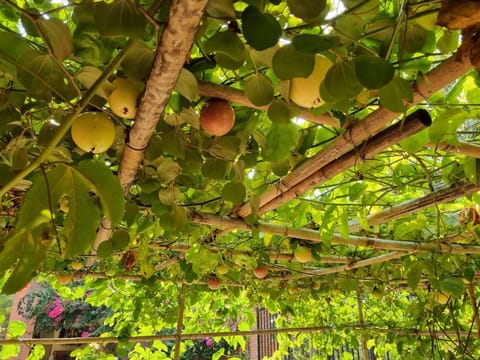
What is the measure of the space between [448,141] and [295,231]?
2.96 ft

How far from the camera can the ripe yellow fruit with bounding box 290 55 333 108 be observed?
1.98 ft

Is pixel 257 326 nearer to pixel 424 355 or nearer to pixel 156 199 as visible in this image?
pixel 424 355

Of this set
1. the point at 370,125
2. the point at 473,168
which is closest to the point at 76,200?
the point at 370,125

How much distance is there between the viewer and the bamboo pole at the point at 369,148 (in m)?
0.68

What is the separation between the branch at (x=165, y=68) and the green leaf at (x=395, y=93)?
11.6 inches

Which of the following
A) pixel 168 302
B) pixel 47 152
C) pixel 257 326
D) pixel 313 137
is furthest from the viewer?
pixel 257 326

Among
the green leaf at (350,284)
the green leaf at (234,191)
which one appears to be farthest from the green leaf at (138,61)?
the green leaf at (350,284)

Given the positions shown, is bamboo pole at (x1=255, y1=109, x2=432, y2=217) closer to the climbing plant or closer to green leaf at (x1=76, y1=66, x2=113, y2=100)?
the climbing plant

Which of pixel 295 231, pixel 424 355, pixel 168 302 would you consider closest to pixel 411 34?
pixel 295 231

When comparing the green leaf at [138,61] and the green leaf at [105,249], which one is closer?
the green leaf at [138,61]

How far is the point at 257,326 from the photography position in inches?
307

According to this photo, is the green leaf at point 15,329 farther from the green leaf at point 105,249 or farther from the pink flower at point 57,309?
the pink flower at point 57,309

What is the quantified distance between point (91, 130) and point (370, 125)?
0.52 m

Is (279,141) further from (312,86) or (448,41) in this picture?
(448,41)
